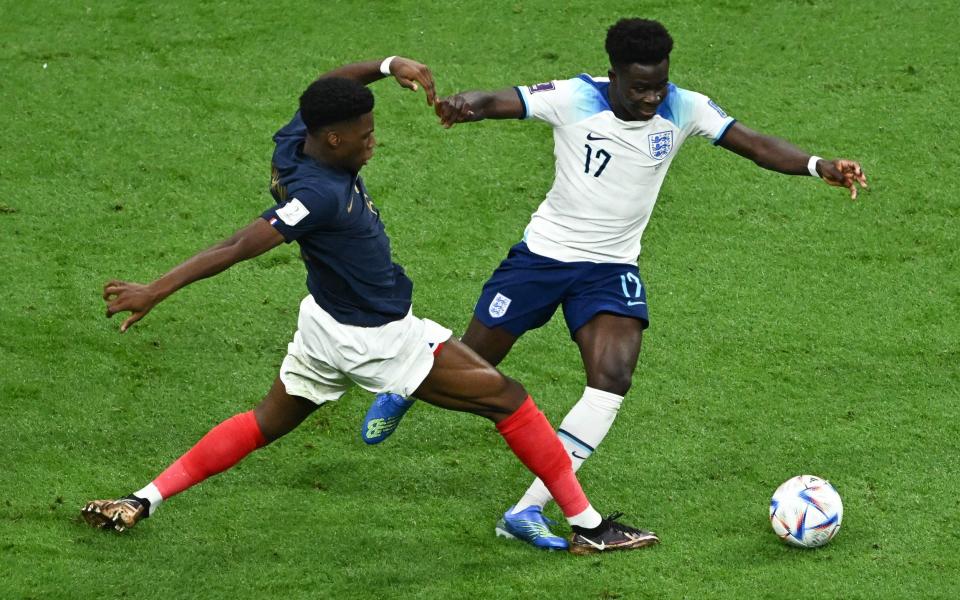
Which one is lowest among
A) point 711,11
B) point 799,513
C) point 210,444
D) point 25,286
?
point 25,286

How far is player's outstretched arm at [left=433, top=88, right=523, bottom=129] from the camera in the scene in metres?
6.23

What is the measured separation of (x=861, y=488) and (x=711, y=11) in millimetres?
5329

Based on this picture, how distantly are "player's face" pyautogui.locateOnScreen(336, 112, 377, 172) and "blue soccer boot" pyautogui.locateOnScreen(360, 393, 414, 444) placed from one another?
1509mm

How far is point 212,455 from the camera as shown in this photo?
6.29 meters

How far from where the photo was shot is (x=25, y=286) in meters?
8.59

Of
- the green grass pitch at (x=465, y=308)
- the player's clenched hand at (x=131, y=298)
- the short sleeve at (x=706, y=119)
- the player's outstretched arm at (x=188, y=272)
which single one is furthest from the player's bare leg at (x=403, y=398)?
the player's clenched hand at (x=131, y=298)

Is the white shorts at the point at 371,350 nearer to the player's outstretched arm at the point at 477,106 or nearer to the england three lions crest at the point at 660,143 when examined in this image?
the player's outstretched arm at the point at 477,106

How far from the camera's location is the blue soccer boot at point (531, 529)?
6336 mm

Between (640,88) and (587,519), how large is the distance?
75.7 inches

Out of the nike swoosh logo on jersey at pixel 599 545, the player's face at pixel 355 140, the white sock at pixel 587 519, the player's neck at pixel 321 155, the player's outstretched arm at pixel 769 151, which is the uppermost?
the player's outstretched arm at pixel 769 151

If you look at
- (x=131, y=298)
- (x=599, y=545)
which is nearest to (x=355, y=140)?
(x=131, y=298)

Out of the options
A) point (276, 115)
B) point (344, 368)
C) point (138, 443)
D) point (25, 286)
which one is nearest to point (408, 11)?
point (276, 115)

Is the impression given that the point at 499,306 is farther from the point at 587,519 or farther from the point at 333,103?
the point at 333,103

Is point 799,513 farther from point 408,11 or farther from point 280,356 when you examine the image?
point 408,11
